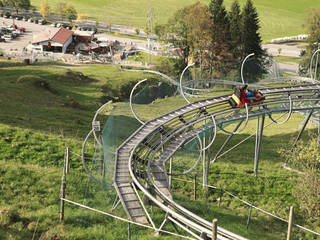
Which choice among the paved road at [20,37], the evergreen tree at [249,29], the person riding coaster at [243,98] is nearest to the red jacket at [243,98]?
the person riding coaster at [243,98]

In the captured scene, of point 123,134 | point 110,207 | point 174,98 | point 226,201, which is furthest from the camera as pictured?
point 174,98

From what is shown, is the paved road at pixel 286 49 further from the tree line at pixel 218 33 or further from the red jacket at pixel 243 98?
the red jacket at pixel 243 98

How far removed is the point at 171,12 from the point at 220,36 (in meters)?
98.0

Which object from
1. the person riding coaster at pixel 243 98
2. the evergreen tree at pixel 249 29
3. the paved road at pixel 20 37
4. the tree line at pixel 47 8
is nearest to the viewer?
the person riding coaster at pixel 243 98

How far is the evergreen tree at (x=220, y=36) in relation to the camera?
78812mm

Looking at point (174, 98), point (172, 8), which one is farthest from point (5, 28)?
point (174, 98)

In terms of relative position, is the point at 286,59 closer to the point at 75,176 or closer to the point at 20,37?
the point at 20,37

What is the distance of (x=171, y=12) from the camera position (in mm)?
172500

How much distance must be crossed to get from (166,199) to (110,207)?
11.0ft

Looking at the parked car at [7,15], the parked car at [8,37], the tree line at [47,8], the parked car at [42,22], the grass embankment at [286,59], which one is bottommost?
the grass embankment at [286,59]

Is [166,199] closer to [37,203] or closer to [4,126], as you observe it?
[37,203]

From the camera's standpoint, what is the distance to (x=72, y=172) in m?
29.7

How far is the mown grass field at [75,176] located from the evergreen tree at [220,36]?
28.8 meters

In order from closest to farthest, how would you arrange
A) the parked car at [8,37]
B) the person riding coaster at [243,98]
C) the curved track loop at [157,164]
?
the curved track loop at [157,164], the person riding coaster at [243,98], the parked car at [8,37]
